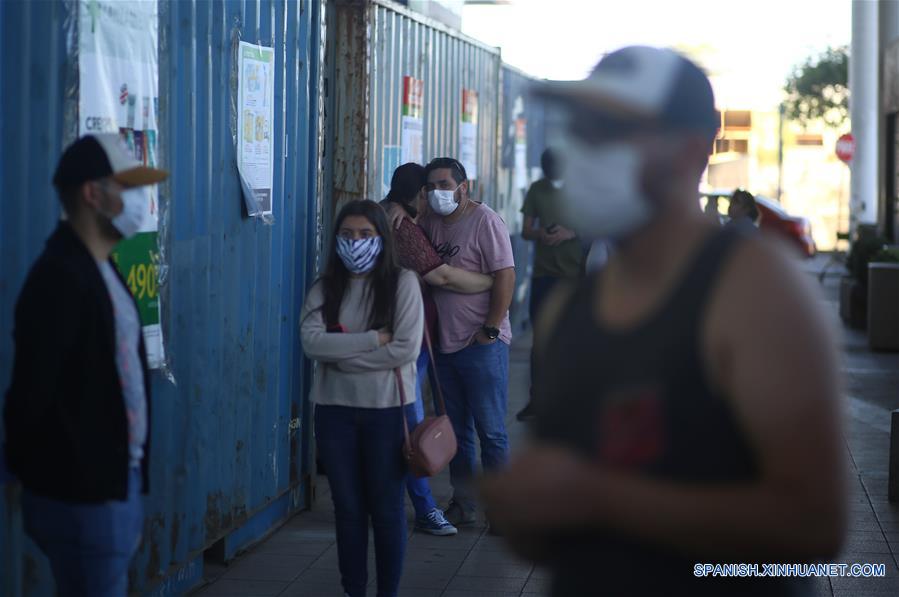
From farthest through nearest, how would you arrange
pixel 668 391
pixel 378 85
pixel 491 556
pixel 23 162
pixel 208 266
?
pixel 378 85 < pixel 491 556 < pixel 208 266 < pixel 23 162 < pixel 668 391

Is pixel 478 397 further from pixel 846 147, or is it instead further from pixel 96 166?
pixel 846 147

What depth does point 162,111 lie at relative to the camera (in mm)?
5410

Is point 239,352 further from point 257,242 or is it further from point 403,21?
point 403,21

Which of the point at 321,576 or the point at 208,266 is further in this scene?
the point at 321,576

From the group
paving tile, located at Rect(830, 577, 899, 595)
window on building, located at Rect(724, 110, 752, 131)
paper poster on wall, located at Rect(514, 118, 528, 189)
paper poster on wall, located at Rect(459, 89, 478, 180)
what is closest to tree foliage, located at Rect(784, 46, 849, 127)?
window on building, located at Rect(724, 110, 752, 131)

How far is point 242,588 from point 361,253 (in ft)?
5.96

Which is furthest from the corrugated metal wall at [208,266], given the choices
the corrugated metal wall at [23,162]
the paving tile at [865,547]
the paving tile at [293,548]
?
the paving tile at [865,547]

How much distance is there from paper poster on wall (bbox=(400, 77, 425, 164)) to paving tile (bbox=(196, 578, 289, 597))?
4011 mm

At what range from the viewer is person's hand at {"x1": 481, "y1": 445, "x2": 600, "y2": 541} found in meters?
2.08

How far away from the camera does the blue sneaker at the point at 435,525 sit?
23.9 feet

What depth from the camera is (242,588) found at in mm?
6336

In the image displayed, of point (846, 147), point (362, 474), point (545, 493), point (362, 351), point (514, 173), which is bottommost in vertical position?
point (362, 474)

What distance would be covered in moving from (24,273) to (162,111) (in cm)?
126

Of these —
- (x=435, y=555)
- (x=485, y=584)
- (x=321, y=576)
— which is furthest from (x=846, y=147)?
(x=321, y=576)
